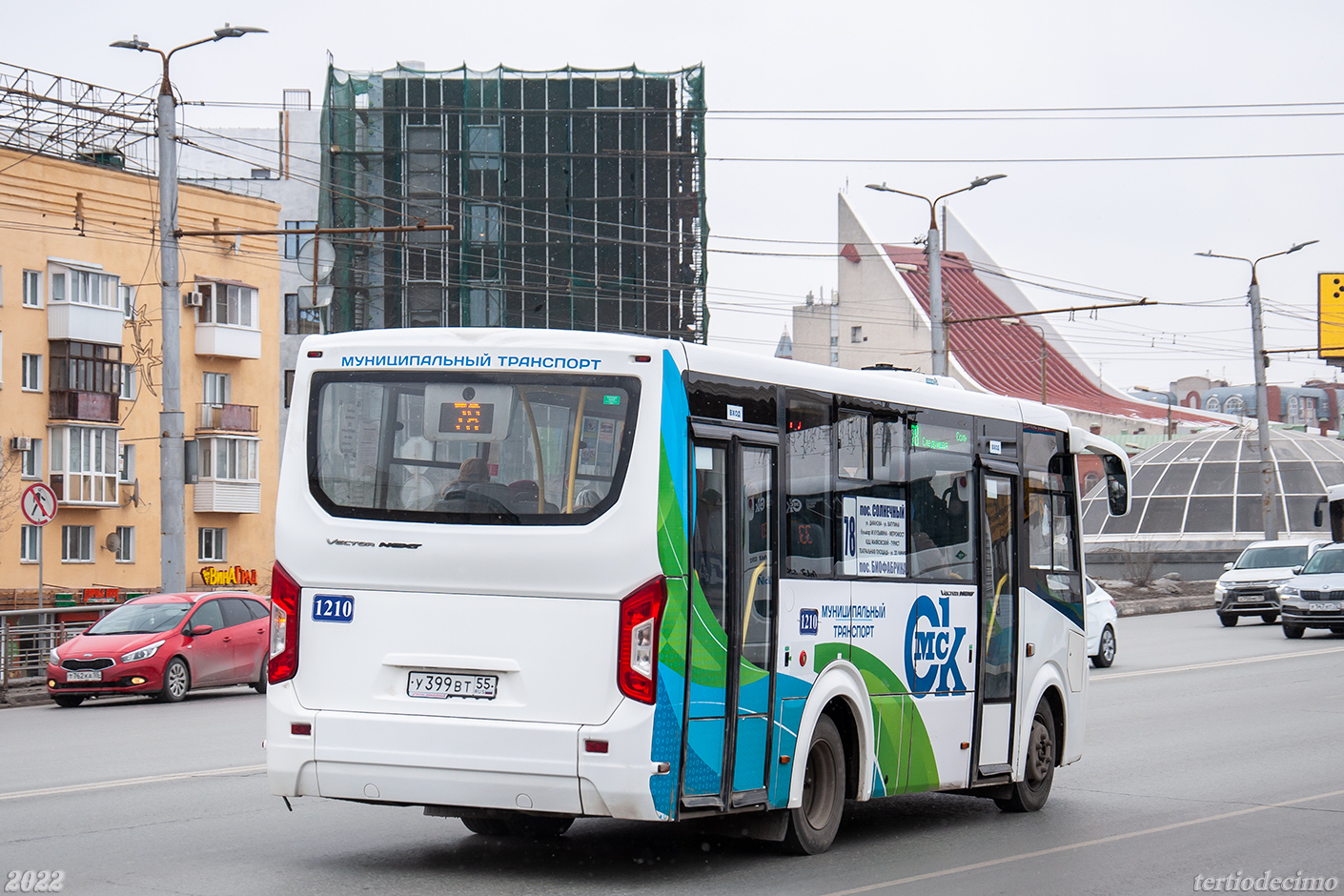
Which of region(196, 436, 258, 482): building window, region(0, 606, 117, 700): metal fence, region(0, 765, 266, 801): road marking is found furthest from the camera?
region(196, 436, 258, 482): building window

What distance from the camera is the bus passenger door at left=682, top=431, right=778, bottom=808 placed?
8.14 metres

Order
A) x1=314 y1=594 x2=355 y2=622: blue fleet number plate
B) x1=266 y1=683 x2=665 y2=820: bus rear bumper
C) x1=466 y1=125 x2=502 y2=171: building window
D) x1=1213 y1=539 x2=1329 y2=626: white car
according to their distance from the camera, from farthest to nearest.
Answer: x1=466 y1=125 x2=502 y2=171: building window, x1=1213 y1=539 x2=1329 y2=626: white car, x1=314 y1=594 x2=355 y2=622: blue fleet number plate, x1=266 y1=683 x2=665 y2=820: bus rear bumper

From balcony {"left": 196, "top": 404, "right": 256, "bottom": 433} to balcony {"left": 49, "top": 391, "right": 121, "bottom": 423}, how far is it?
5526mm

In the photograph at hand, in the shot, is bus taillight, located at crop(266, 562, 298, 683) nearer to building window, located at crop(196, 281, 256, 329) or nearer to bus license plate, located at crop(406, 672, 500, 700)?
bus license plate, located at crop(406, 672, 500, 700)

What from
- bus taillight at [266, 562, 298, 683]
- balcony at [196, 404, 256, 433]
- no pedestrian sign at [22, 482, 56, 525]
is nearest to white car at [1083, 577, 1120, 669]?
no pedestrian sign at [22, 482, 56, 525]

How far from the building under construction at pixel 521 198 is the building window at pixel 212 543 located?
13.0 metres

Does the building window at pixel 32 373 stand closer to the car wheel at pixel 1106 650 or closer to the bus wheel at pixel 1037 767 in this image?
the car wheel at pixel 1106 650

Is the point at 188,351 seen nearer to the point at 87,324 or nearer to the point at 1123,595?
the point at 87,324

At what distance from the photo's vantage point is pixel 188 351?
57.9 m

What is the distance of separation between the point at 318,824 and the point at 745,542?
3.38 m

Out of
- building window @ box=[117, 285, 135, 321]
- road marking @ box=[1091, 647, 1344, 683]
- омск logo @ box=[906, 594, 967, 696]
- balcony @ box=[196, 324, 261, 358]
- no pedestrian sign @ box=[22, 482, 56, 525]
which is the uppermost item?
building window @ box=[117, 285, 135, 321]

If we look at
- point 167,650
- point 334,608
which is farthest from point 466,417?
point 167,650

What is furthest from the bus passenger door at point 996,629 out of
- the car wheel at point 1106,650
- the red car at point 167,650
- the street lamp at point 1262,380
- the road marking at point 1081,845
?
the street lamp at point 1262,380

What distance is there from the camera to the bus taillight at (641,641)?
25.6 feet
